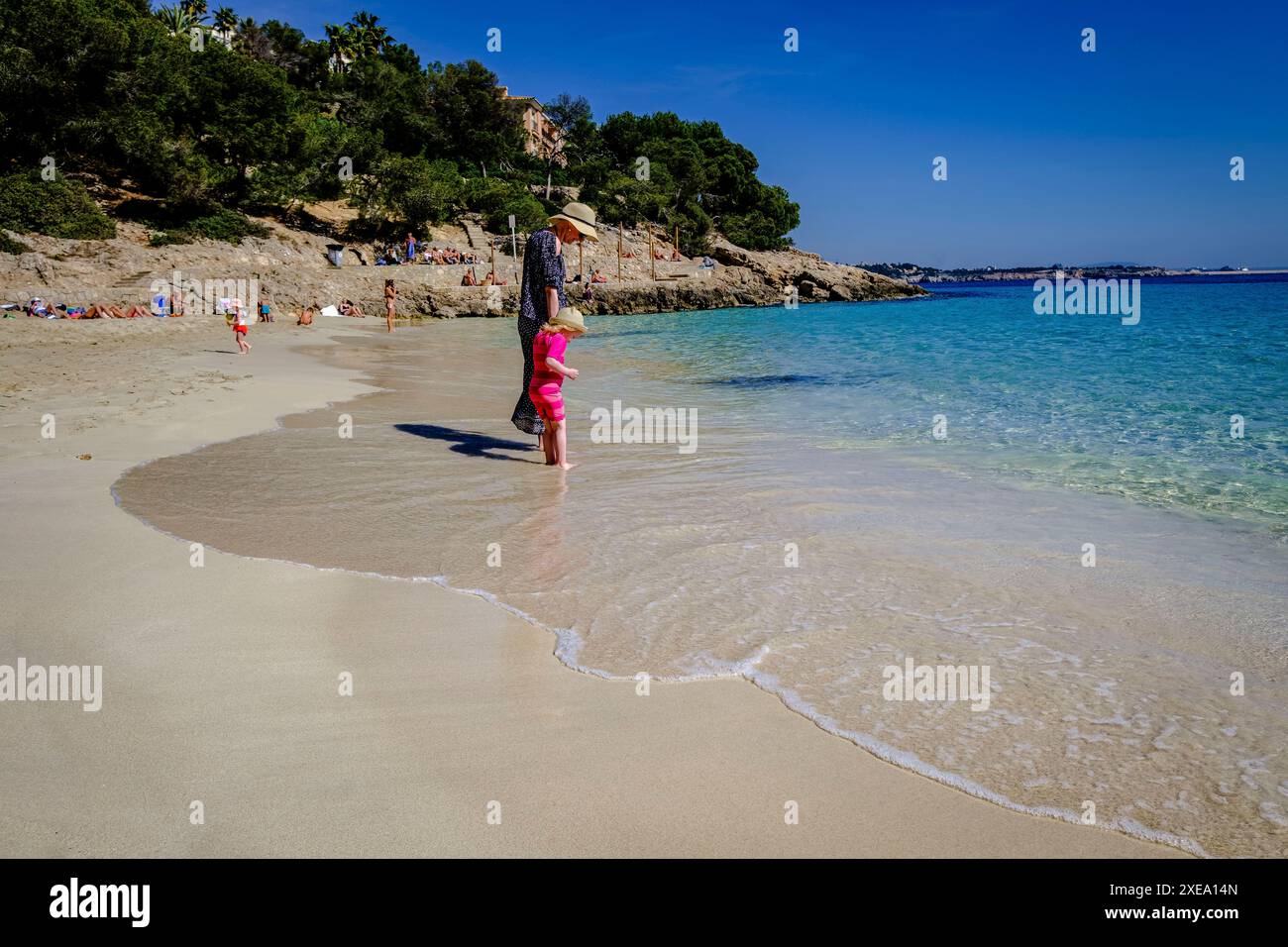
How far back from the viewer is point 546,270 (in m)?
7.06

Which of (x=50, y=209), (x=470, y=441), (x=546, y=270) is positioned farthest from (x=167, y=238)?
(x=546, y=270)

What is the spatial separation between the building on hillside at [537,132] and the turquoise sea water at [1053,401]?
59.6 meters

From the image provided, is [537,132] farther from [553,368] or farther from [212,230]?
[553,368]

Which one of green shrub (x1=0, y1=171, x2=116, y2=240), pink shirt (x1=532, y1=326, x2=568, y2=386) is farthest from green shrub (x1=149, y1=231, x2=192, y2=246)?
pink shirt (x1=532, y1=326, x2=568, y2=386)

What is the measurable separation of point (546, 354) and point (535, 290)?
69cm

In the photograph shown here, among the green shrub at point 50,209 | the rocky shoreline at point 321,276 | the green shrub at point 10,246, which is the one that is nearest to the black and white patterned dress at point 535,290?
the rocky shoreline at point 321,276

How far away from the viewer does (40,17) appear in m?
35.2

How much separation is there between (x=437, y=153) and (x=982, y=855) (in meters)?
68.5

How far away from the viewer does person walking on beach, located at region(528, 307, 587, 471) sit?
6.88m

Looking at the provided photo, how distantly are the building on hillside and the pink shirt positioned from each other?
7166 centimetres

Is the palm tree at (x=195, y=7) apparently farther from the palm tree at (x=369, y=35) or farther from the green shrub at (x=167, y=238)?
the green shrub at (x=167, y=238)

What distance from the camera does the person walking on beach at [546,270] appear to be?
7.02 m

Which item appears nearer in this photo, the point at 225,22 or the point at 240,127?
the point at 240,127
